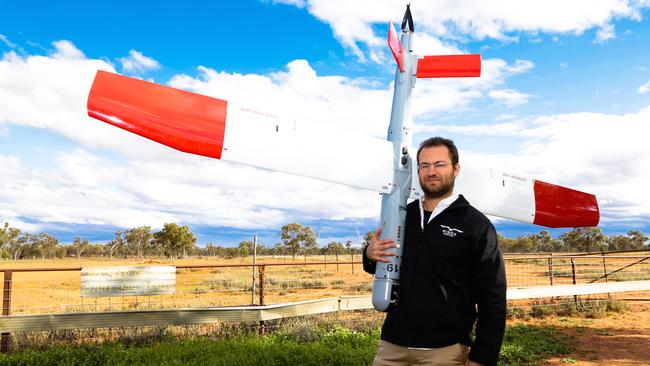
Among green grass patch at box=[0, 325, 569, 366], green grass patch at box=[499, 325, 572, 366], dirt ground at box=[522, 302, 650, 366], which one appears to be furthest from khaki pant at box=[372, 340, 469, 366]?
dirt ground at box=[522, 302, 650, 366]

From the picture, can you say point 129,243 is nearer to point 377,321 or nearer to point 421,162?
point 377,321

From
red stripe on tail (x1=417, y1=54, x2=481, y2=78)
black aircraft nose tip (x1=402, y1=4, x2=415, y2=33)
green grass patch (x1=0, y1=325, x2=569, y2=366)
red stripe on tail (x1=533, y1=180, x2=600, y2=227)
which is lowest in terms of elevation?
green grass patch (x1=0, y1=325, x2=569, y2=366)

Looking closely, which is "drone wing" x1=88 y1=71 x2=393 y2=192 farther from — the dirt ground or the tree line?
the tree line

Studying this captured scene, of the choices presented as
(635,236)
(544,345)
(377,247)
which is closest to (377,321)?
(544,345)

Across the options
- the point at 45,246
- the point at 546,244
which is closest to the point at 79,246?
the point at 45,246

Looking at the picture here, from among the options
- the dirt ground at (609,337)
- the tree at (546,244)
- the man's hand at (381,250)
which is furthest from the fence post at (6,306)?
the tree at (546,244)

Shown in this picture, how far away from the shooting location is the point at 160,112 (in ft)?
8.04

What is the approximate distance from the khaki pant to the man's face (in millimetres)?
812

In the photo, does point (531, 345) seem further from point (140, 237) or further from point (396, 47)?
point (140, 237)

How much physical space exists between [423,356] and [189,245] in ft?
207

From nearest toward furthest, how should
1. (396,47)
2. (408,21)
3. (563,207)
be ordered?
(396,47) < (408,21) < (563,207)

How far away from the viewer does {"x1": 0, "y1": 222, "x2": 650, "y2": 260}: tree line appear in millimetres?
60750

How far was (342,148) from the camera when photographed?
9.06 ft

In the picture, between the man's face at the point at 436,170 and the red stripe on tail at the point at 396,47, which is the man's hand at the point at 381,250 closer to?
the man's face at the point at 436,170
